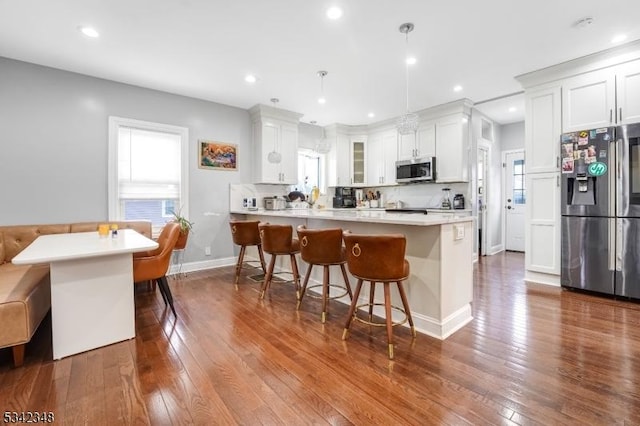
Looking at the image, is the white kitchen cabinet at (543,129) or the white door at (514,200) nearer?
the white kitchen cabinet at (543,129)

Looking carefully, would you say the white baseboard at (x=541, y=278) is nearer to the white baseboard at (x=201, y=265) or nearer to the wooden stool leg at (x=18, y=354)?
the white baseboard at (x=201, y=265)

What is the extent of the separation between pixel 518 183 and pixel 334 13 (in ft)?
18.1

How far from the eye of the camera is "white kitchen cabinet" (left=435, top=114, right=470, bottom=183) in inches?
193

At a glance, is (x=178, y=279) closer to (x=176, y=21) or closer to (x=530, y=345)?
(x=176, y=21)

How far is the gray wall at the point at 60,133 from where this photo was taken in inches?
130

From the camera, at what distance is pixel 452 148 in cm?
500

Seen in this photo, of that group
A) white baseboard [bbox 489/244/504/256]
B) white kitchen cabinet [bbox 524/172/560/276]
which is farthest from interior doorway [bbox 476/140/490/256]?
white kitchen cabinet [bbox 524/172/560/276]

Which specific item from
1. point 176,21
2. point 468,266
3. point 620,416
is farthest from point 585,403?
point 176,21

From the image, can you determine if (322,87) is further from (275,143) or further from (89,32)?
(89,32)

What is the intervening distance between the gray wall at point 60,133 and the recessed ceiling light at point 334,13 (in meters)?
2.92

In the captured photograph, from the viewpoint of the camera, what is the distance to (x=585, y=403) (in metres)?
1.52

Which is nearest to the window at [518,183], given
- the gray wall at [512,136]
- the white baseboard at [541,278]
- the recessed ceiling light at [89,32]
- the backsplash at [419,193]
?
the gray wall at [512,136]

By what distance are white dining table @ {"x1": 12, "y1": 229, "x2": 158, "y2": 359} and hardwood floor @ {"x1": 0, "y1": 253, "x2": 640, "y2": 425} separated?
0.36 feet

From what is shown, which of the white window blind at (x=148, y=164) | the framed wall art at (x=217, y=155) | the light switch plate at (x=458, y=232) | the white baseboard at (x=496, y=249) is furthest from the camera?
the white baseboard at (x=496, y=249)
